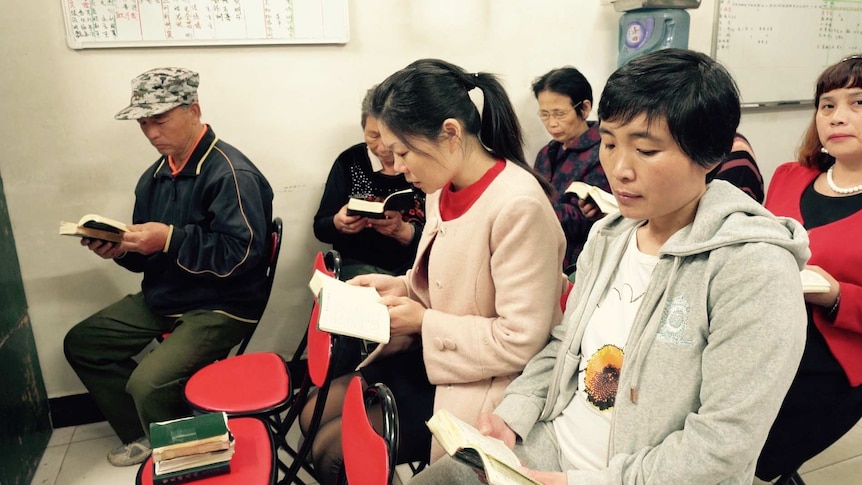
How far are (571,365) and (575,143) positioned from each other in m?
1.66

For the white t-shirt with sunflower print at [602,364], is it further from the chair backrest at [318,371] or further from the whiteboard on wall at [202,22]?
the whiteboard on wall at [202,22]

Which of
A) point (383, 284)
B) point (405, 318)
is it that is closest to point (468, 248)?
point (405, 318)

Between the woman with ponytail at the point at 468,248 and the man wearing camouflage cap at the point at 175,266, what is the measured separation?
2.78ft

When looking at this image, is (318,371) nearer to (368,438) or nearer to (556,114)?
(368,438)

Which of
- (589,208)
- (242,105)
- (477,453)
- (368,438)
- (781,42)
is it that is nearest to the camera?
(477,453)

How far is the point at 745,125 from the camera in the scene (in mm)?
3250

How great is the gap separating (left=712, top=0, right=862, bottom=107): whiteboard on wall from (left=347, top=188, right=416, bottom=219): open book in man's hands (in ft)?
6.39

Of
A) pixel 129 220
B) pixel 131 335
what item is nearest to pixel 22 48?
pixel 129 220

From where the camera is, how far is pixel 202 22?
231 centimetres

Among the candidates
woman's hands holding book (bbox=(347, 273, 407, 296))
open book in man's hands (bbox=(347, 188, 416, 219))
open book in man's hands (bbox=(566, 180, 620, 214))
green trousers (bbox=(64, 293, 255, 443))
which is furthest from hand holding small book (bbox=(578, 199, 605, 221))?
green trousers (bbox=(64, 293, 255, 443))

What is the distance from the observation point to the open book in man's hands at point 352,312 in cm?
125

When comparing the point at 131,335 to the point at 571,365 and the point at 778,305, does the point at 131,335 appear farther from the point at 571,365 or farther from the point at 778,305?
the point at 778,305

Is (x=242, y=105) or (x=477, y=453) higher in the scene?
(x=242, y=105)

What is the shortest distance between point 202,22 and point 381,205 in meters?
1.04
